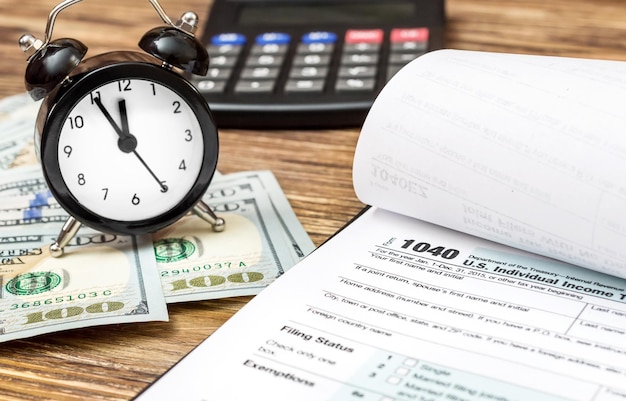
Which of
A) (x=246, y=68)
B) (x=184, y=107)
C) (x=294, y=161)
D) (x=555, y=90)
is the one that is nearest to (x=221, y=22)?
(x=246, y=68)

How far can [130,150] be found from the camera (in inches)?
22.3

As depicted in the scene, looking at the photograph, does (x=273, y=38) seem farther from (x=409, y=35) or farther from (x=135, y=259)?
(x=135, y=259)

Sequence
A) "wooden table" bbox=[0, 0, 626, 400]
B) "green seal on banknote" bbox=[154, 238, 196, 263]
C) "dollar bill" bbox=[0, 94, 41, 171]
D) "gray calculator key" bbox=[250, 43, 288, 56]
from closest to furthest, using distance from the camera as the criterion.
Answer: "wooden table" bbox=[0, 0, 626, 400]
"green seal on banknote" bbox=[154, 238, 196, 263]
"dollar bill" bbox=[0, 94, 41, 171]
"gray calculator key" bbox=[250, 43, 288, 56]

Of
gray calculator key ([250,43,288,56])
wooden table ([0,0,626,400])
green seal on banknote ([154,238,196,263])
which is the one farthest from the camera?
gray calculator key ([250,43,288,56])

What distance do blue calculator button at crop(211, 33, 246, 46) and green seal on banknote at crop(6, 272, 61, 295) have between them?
366 millimetres

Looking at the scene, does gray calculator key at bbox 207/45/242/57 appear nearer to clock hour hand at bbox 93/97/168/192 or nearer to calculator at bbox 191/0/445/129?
calculator at bbox 191/0/445/129

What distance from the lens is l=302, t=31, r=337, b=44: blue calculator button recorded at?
2.78 ft

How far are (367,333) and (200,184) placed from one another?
18cm

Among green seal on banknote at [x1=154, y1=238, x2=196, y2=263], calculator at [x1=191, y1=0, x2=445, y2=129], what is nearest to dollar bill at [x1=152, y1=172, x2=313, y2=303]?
green seal on banknote at [x1=154, y1=238, x2=196, y2=263]

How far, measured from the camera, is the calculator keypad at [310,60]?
30.7 inches

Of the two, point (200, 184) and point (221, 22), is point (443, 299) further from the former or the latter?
point (221, 22)

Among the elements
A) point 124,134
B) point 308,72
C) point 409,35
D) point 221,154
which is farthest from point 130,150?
point 409,35

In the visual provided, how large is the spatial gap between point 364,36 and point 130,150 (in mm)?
350

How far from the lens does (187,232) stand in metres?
0.60
